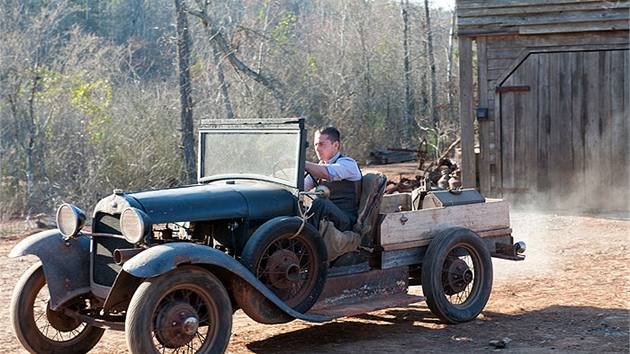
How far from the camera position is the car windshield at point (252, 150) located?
631 centimetres

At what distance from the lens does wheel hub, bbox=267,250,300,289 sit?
588cm

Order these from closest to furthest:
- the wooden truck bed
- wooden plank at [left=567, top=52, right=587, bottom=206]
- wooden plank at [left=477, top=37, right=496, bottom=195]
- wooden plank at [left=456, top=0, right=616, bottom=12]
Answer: the wooden truck bed → wooden plank at [left=456, top=0, right=616, bottom=12] → wooden plank at [left=567, top=52, right=587, bottom=206] → wooden plank at [left=477, top=37, right=496, bottom=195]

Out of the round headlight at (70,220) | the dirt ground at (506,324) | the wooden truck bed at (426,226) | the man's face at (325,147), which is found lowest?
the dirt ground at (506,324)

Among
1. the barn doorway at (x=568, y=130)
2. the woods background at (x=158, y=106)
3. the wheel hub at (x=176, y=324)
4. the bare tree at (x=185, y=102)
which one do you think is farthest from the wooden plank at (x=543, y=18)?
the wheel hub at (x=176, y=324)

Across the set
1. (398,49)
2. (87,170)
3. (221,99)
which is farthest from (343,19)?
(87,170)

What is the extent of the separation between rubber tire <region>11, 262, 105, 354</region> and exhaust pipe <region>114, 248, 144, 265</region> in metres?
0.81

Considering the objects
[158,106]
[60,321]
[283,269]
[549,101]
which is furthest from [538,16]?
[60,321]

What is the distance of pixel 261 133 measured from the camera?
6.58 metres

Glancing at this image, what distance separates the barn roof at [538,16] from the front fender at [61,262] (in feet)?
28.7

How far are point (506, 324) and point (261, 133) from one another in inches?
96.7

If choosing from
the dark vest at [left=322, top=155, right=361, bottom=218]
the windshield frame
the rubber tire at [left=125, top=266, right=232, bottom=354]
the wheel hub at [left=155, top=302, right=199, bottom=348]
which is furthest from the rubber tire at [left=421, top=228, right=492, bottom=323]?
the wheel hub at [left=155, top=302, right=199, bottom=348]

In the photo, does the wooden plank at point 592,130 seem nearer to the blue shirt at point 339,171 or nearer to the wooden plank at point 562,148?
the wooden plank at point 562,148

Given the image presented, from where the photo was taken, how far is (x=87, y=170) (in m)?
15.2

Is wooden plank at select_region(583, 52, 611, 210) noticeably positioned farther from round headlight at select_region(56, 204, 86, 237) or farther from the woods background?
round headlight at select_region(56, 204, 86, 237)
